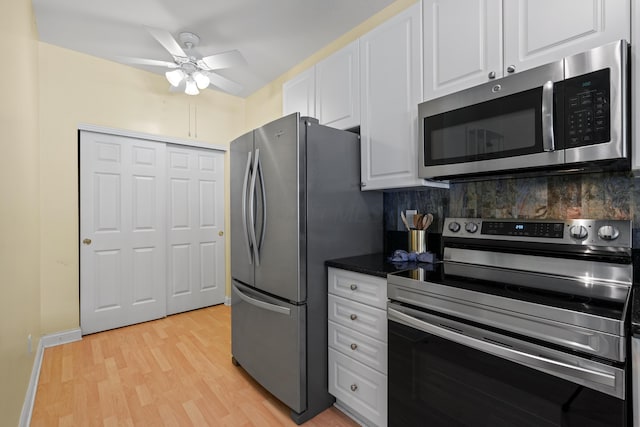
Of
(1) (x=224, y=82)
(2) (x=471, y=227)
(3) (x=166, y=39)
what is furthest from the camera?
(1) (x=224, y=82)

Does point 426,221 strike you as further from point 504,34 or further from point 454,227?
point 504,34

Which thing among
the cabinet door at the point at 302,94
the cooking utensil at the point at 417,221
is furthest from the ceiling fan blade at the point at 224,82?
the cooking utensil at the point at 417,221

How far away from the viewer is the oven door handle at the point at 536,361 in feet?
2.99

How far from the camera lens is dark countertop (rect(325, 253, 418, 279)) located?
166 centimetres

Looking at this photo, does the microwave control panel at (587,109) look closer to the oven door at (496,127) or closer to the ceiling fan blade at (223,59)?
the oven door at (496,127)

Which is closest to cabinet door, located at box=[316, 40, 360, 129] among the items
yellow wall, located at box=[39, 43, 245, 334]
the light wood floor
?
the light wood floor

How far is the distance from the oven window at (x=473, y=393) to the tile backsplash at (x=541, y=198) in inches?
31.4

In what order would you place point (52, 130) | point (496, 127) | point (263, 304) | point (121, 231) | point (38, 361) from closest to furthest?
point (496, 127)
point (263, 304)
point (38, 361)
point (52, 130)
point (121, 231)

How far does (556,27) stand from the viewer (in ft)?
4.23

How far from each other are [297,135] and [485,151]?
0.98 m

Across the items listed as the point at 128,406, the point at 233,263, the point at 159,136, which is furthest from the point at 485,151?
the point at 159,136

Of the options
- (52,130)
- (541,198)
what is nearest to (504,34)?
(541,198)

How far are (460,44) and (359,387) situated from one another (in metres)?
1.90

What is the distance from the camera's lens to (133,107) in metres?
3.41
